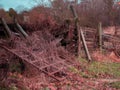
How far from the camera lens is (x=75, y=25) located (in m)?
14.3

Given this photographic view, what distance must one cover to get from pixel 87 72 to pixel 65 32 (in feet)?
10.1

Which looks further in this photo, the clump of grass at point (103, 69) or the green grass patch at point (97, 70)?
the clump of grass at point (103, 69)

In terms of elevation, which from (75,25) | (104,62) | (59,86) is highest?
(75,25)

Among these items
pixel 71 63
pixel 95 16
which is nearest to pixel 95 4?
pixel 95 16

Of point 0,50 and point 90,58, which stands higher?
point 0,50

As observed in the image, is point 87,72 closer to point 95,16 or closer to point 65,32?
point 65,32

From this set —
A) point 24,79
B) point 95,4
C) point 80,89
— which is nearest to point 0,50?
point 24,79

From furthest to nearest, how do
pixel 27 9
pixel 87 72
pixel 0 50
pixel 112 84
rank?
pixel 27 9 < pixel 87 72 < pixel 112 84 < pixel 0 50

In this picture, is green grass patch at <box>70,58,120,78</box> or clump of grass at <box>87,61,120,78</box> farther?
clump of grass at <box>87,61,120,78</box>

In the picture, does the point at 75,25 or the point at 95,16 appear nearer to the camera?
the point at 75,25

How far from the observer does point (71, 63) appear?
12.1 meters

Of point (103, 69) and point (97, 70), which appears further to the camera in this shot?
point (103, 69)

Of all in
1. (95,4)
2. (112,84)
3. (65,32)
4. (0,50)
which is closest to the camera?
(0,50)

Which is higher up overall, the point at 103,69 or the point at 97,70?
the point at 97,70
